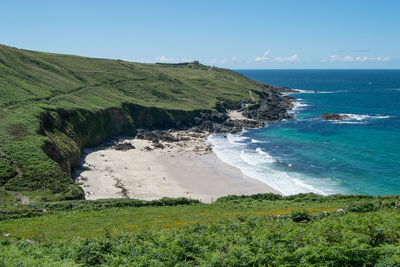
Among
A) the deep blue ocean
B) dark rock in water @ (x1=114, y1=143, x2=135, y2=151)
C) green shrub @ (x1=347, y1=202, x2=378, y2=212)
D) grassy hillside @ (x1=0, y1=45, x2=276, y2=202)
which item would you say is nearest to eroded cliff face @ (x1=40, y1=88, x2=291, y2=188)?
grassy hillside @ (x1=0, y1=45, x2=276, y2=202)

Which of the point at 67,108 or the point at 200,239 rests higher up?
the point at 67,108

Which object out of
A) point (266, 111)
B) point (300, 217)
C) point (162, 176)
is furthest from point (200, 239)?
point (266, 111)

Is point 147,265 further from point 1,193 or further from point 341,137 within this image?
point 341,137

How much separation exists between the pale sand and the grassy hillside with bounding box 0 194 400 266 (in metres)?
19.1

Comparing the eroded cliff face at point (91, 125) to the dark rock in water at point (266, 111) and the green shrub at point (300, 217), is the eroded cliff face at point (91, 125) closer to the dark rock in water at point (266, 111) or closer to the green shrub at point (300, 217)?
the dark rock in water at point (266, 111)

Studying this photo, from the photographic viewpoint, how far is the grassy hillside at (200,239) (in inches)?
570

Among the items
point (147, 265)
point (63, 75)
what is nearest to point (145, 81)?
point (63, 75)

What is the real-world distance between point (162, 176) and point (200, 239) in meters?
41.6

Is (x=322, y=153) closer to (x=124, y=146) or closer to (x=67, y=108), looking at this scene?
(x=124, y=146)

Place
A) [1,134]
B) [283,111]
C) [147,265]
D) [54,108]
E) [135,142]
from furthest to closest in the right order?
[283,111], [135,142], [54,108], [1,134], [147,265]

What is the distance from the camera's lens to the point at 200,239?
61.0ft

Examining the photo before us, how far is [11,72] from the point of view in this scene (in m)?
84.8

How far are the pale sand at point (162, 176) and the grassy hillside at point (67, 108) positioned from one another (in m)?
5.16

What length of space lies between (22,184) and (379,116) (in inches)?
4839
